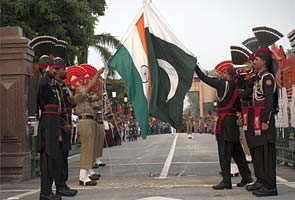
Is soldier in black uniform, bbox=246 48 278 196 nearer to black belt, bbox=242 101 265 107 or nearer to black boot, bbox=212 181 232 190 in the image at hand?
black belt, bbox=242 101 265 107

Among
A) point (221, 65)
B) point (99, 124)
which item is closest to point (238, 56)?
point (221, 65)

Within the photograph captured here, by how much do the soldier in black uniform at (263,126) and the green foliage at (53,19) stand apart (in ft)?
49.8

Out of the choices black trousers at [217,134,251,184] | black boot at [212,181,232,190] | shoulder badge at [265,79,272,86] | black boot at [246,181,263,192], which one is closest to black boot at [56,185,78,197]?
black boot at [212,181,232,190]

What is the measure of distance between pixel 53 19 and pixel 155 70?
13863mm

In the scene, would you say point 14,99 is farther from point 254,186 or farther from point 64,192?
point 254,186

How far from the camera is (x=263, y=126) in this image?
8680 millimetres

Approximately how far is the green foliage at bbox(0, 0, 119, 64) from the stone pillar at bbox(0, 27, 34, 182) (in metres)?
10.2

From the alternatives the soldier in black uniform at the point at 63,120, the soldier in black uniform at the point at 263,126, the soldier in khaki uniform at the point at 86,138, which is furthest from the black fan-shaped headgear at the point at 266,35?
the soldier in black uniform at the point at 63,120

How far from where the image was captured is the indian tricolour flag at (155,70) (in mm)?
10703

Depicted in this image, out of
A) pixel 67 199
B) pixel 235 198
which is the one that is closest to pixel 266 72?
pixel 235 198

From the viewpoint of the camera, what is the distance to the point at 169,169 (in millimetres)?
13602

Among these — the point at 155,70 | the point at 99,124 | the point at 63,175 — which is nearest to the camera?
the point at 63,175

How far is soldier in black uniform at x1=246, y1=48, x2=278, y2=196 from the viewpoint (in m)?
8.68

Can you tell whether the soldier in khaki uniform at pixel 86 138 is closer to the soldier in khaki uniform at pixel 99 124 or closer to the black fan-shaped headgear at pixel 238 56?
the soldier in khaki uniform at pixel 99 124
